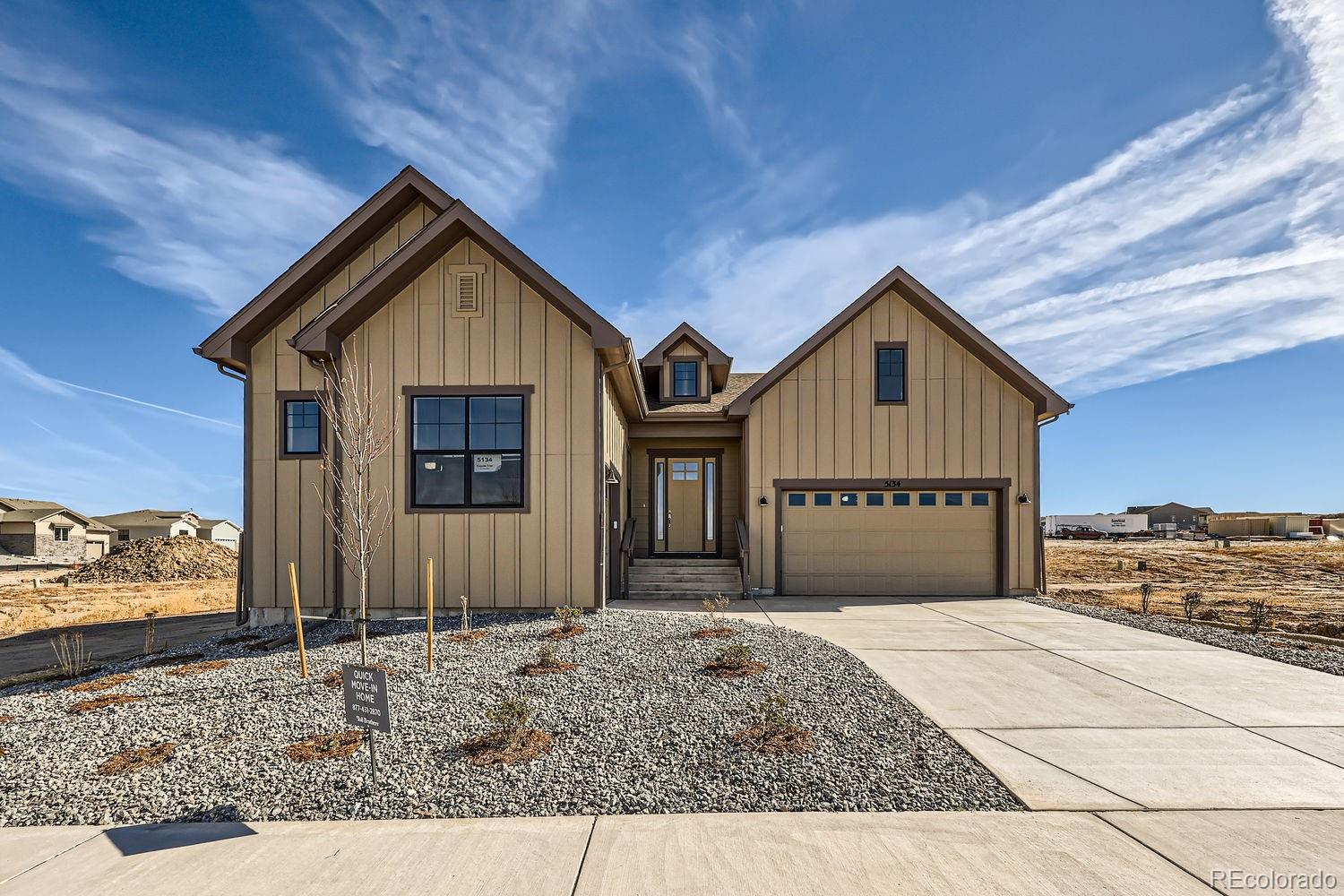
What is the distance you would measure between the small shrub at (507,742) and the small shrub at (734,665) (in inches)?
79.8

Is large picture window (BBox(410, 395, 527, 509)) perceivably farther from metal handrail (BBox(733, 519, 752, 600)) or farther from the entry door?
the entry door

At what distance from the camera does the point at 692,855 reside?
331 cm

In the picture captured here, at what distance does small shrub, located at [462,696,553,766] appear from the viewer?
4.41 m

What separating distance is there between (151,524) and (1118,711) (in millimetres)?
64190

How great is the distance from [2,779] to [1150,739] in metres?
8.17

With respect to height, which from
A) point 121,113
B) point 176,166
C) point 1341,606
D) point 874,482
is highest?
point 121,113

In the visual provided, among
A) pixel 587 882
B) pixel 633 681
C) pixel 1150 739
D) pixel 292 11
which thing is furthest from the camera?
pixel 292 11

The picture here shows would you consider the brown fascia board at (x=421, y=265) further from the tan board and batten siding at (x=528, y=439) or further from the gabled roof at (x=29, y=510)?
the gabled roof at (x=29, y=510)

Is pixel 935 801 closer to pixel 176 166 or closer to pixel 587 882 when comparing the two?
pixel 587 882

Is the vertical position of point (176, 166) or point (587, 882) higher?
point (176, 166)

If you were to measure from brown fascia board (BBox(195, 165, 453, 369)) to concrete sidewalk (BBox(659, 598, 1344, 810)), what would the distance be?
926 centimetres

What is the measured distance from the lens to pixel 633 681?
604 cm

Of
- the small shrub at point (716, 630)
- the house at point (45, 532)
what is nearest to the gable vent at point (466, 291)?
the small shrub at point (716, 630)

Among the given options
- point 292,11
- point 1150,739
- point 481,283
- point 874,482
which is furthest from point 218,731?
point 874,482
